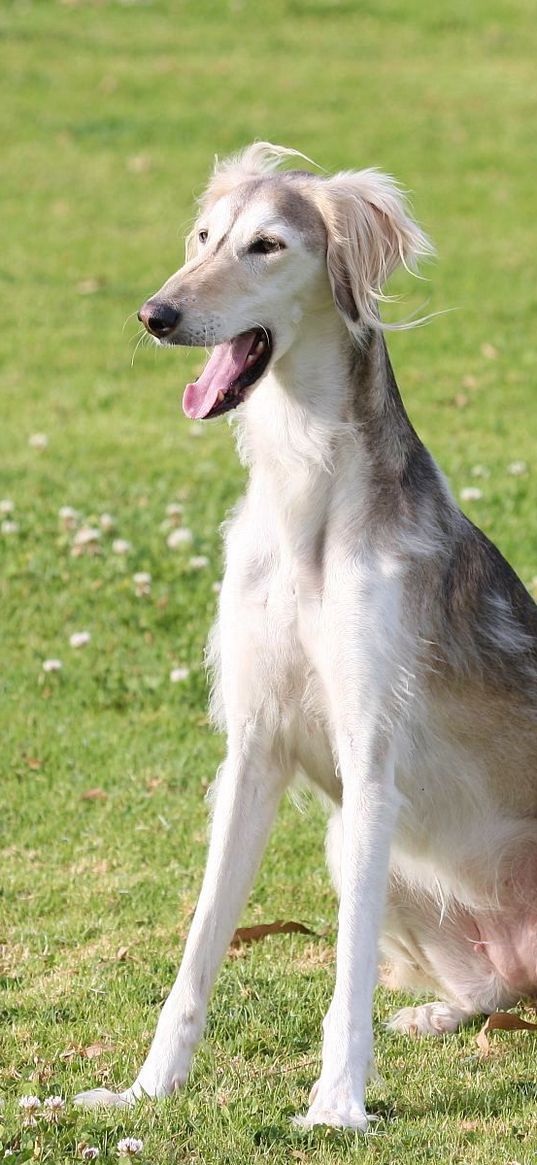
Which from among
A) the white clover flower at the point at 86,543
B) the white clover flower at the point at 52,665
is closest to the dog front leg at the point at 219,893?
the white clover flower at the point at 52,665

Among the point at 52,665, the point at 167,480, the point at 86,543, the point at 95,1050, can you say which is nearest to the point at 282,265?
the point at 95,1050

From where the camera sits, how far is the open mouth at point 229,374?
12.8ft

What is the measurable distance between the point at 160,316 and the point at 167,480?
16.9 ft

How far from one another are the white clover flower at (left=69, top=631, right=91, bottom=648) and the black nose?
3.48 metres

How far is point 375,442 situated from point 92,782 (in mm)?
2520

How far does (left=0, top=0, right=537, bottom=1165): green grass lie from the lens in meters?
4.14

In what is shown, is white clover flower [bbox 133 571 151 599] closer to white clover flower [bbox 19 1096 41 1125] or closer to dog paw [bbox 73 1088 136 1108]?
dog paw [bbox 73 1088 136 1108]

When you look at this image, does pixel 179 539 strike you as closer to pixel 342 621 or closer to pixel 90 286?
pixel 342 621

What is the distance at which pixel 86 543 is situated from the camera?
25.9ft

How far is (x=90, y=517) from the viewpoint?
8.28 m

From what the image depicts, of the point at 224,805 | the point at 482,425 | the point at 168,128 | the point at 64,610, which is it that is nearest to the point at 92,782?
the point at 64,610

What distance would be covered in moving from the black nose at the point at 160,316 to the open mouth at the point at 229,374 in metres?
0.19

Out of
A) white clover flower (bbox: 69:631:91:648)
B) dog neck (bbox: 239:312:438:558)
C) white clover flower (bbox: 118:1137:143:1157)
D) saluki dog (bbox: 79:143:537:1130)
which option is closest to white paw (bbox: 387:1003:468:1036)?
saluki dog (bbox: 79:143:537:1130)

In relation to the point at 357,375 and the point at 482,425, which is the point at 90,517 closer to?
the point at 482,425
